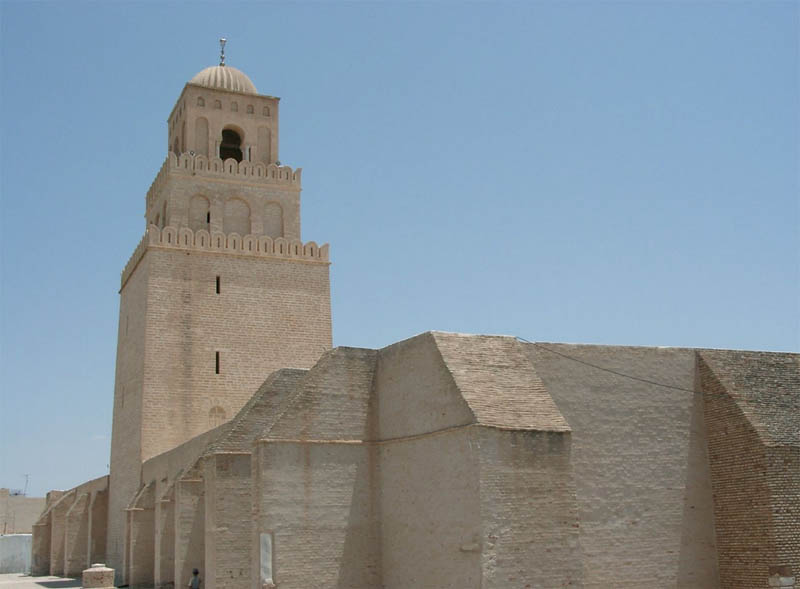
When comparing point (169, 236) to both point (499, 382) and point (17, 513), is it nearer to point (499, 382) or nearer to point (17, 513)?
point (499, 382)

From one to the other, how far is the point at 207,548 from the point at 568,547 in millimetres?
6157

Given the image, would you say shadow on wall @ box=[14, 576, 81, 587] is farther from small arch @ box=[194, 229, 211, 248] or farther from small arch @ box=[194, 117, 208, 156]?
small arch @ box=[194, 117, 208, 156]

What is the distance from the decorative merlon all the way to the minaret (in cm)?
3

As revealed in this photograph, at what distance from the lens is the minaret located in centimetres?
2392

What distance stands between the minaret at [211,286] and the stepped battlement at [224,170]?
0.03m

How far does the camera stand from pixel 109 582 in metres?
21.5

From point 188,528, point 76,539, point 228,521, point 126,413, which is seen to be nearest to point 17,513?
point 76,539

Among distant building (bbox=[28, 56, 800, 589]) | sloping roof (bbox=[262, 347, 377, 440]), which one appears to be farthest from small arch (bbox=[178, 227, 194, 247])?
Answer: sloping roof (bbox=[262, 347, 377, 440])

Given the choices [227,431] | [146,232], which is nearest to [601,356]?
[227,431]

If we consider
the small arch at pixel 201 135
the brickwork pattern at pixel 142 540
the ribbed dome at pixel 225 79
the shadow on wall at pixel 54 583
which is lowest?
the shadow on wall at pixel 54 583

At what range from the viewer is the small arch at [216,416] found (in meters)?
23.8

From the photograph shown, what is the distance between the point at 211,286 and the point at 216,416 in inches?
140

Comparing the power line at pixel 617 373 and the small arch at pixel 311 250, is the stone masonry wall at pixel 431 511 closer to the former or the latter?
the power line at pixel 617 373

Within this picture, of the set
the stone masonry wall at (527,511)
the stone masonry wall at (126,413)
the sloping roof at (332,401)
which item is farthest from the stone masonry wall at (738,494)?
the stone masonry wall at (126,413)
